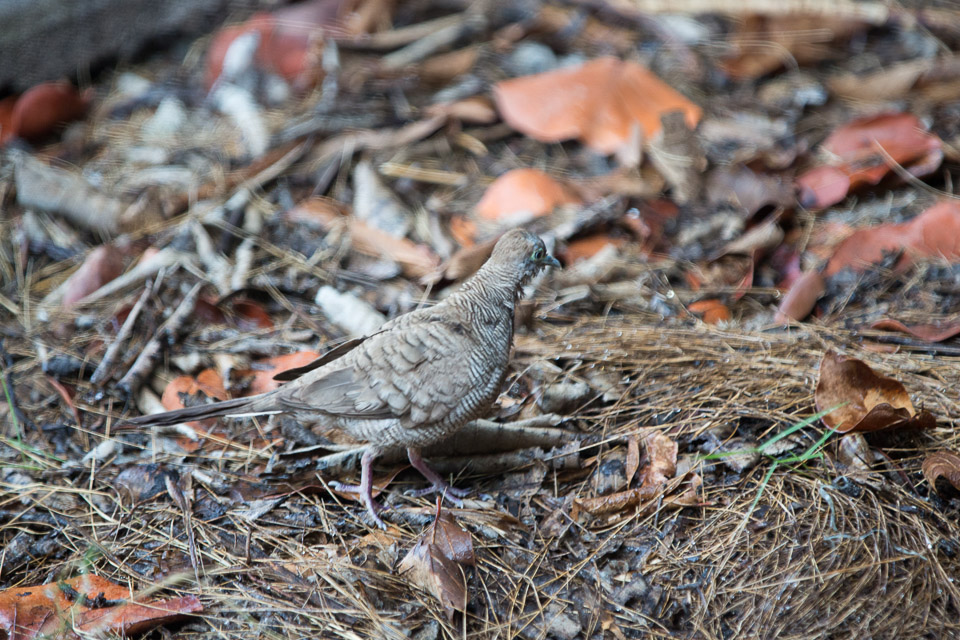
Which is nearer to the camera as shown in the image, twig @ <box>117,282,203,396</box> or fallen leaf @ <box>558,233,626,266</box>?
twig @ <box>117,282,203,396</box>

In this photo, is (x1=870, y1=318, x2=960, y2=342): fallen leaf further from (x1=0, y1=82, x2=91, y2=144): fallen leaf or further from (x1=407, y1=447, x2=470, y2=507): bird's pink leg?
(x1=0, y1=82, x2=91, y2=144): fallen leaf

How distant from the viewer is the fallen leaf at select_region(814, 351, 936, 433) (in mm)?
2895

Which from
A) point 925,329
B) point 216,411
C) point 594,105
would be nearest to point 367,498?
point 216,411

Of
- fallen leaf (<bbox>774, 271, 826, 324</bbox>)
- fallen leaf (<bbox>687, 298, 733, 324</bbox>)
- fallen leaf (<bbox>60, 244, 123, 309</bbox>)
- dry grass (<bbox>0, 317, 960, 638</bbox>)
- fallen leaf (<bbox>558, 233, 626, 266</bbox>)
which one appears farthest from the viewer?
fallen leaf (<bbox>558, 233, 626, 266</bbox>)

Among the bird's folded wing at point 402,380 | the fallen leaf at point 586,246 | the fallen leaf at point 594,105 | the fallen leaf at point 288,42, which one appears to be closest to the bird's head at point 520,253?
the bird's folded wing at point 402,380

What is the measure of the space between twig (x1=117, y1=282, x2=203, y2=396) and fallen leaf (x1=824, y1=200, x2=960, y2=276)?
3250 mm

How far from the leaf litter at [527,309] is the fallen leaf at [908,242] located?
0.02 metres

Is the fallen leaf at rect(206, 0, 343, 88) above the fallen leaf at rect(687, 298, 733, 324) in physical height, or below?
above

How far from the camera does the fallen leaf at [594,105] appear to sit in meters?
5.23

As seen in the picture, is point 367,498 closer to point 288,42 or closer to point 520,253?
point 520,253

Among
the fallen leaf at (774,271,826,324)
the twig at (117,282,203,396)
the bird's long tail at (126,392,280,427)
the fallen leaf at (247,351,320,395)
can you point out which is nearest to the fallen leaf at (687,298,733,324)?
the fallen leaf at (774,271,826,324)

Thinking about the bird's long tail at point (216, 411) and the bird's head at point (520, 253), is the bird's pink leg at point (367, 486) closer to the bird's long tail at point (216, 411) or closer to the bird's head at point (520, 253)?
the bird's long tail at point (216, 411)

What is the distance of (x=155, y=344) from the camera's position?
12.4 ft

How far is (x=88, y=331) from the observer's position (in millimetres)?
4012
